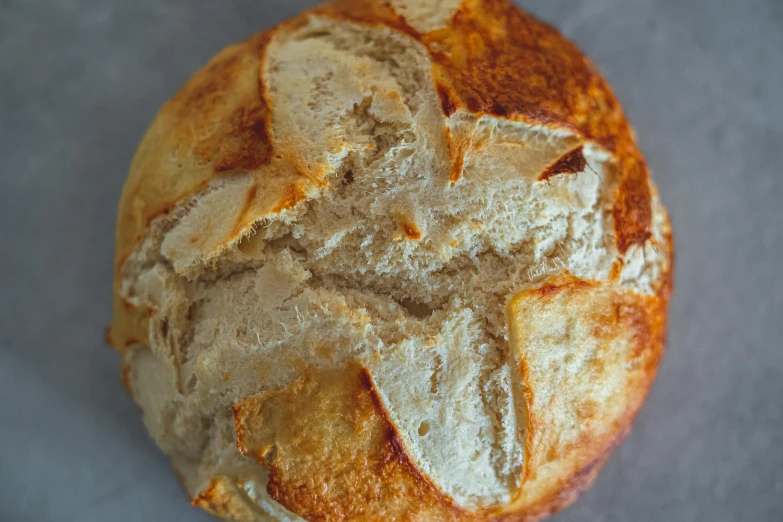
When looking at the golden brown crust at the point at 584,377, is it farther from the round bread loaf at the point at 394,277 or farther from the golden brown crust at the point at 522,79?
the golden brown crust at the point at 522,79

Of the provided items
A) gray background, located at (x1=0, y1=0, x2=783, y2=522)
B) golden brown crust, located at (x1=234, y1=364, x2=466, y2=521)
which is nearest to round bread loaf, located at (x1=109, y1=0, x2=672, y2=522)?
golden brown crust, located at (x1=234, y1=364, x2=466, y2=521)

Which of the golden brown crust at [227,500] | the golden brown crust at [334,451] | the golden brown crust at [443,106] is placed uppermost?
the golden brown crust at [443,106]

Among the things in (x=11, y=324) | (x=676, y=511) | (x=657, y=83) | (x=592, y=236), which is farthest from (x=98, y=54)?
(x=676, y=511)

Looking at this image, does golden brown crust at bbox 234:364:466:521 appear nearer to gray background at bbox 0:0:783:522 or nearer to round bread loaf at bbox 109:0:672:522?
round bread loaf at bbox 109:0:672:522

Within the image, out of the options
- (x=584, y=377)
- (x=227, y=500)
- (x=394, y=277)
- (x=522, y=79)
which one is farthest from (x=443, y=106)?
(x=227, y=500)

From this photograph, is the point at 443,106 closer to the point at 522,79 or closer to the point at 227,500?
the point at 522,79

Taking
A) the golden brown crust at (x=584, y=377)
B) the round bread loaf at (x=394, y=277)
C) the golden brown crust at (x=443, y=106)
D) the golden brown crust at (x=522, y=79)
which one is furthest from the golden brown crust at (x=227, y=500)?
the golden brown crust at (x=522, y=79)
